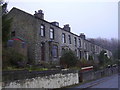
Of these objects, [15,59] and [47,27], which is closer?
[15,59]

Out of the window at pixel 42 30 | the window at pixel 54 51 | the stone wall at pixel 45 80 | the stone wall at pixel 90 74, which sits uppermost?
the window at pixel 42 30

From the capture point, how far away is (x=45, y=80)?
15.7 m

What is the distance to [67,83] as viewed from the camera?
20312 mm

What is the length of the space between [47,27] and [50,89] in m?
15.6

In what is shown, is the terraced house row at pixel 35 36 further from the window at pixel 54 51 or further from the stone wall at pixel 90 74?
the stone wall at pixel 90 74

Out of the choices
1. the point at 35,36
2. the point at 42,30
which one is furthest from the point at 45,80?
the point at 42,30

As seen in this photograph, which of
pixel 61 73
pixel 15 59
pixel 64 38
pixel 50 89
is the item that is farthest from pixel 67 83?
pixel 64 38

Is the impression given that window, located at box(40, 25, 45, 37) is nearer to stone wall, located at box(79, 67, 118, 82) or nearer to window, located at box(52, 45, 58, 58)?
window, located at box(52, 45, 58, 58)

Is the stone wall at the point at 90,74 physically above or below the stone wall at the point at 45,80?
below

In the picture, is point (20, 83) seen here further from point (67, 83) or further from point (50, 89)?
point (67, 83)

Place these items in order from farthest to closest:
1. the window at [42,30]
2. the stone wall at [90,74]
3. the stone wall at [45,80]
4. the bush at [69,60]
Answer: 1. the window at [42,30]
2. the bush at [69,60]
3. the stone wall at [90,74]
4. the stone wall at [45,80]

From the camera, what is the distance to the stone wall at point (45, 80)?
12140 millimetres

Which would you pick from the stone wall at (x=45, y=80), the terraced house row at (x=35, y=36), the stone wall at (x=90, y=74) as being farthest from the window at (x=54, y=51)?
the stone wall at (x=45, y=80)

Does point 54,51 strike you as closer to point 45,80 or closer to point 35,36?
point 35,36
